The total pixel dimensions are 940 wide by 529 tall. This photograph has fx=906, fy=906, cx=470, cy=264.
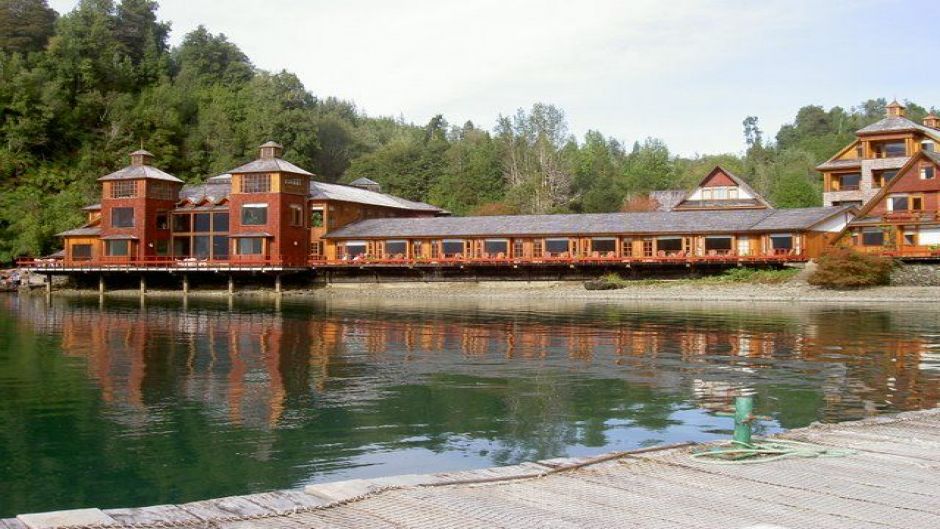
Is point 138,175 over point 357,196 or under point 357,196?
over

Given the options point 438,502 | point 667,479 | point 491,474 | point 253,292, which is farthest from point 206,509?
point 253,292

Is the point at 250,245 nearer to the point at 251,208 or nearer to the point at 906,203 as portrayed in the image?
the point at 251,208

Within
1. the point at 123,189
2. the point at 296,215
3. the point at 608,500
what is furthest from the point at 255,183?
the point at 608,500

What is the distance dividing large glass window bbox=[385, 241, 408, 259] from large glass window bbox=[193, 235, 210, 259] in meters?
14.3

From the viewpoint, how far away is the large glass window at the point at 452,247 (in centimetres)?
6794

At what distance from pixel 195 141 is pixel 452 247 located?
134ft

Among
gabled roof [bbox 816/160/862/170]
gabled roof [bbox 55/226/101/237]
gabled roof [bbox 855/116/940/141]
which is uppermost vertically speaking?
gabled roof [bbox 855/116/940/141]

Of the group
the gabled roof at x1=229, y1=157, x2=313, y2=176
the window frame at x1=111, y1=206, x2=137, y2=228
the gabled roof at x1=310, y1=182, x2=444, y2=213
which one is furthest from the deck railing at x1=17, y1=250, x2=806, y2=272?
the gabled roof at x1=229, y1=157, x2=313, y2=176

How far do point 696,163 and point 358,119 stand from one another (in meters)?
60.6

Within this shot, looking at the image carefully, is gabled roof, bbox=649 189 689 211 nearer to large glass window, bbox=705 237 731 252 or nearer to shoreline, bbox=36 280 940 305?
large glass window, bbox=705 237 731 252

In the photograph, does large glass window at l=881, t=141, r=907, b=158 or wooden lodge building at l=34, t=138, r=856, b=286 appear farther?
large glass window at l=881, t=141, r=907, b=158

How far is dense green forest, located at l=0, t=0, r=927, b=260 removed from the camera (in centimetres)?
8369

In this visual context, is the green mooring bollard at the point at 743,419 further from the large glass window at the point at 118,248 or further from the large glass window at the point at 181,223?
the large glass window at the point at 181,223

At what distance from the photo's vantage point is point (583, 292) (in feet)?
195
